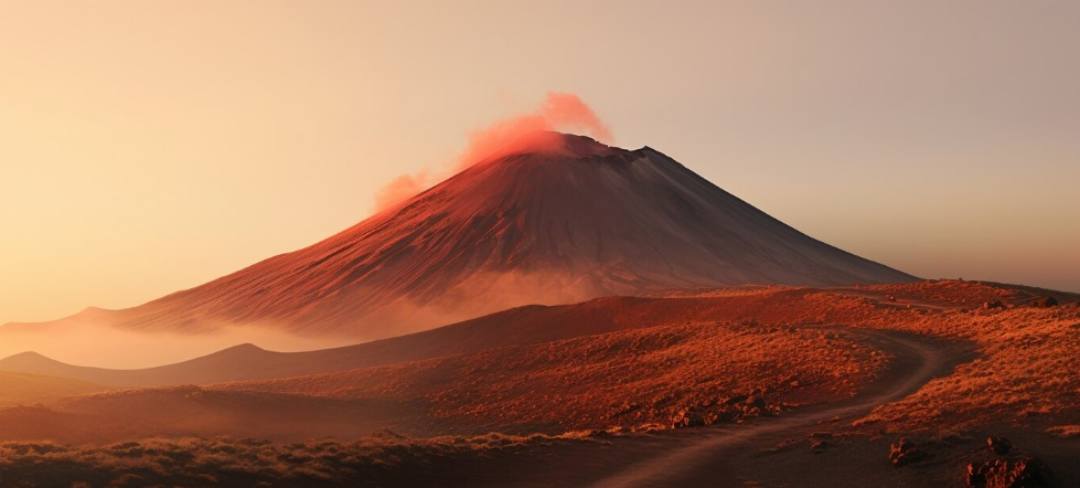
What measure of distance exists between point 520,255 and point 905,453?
4330 inches

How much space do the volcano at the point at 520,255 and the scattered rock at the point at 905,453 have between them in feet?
282

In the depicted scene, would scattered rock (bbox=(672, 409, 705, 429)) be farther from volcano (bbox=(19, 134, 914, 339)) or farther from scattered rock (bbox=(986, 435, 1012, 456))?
volcano (bbox=(19, 134, 914, 339))

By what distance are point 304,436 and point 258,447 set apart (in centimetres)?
1637

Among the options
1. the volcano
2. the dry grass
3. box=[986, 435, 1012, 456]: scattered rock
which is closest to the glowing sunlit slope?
the dry grass

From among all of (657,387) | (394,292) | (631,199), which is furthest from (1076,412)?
(631,199)

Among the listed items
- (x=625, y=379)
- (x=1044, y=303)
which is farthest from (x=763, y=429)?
(x=1044, y=303)

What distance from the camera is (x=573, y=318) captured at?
221 feet

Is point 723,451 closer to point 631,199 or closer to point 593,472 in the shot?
point 593,472

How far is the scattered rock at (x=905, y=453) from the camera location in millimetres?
19250

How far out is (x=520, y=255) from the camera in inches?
5069

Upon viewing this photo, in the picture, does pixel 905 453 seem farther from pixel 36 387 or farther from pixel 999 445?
pixel 36 387

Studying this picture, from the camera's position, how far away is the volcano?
117312 millimetres

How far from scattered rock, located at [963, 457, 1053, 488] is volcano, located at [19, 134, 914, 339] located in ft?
292

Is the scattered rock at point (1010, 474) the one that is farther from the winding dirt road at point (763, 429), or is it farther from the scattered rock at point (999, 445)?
the winding dirt road at point (763, 429)
